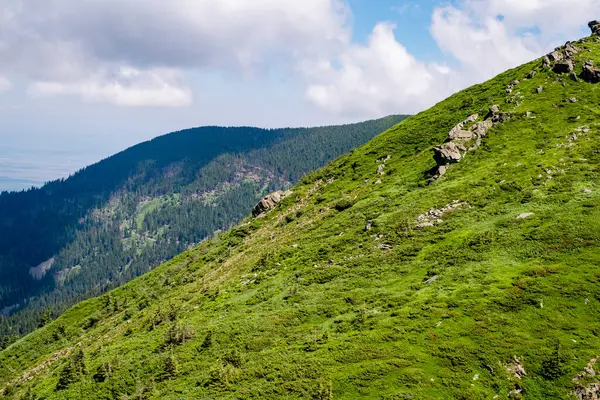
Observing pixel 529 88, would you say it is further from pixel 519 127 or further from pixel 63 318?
pixel 63 318

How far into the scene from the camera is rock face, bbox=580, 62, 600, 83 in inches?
2325

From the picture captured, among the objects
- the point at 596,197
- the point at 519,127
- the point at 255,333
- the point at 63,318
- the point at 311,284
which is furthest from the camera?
the point at 63,318

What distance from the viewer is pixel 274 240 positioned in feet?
190

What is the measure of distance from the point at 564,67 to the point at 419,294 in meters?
57.7

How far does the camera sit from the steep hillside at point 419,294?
22.0 metres

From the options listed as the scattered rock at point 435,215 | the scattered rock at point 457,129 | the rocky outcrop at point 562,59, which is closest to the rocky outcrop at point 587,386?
the scattered rock at point 435,215

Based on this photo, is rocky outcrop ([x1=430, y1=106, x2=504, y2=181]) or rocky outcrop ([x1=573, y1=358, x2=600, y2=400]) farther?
rocky outcrop ([x1=430, y1=106, x2=504, y2=181])

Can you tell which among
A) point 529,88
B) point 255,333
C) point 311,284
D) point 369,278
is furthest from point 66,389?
point 529,88

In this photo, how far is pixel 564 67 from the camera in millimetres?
64438

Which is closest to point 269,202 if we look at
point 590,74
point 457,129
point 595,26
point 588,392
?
point 457,129

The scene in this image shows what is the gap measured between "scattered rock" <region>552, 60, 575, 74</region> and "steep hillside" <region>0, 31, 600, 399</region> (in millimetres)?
821

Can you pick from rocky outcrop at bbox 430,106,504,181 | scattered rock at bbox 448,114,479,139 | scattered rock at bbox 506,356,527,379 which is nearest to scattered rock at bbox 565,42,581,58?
rocky outcrop at bbox 430,106,504,181

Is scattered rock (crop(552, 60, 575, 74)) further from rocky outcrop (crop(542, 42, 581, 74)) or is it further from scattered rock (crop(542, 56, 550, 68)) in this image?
scattered rock (crop(542, 56, 550, 68))

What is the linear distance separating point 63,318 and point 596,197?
329 ft
